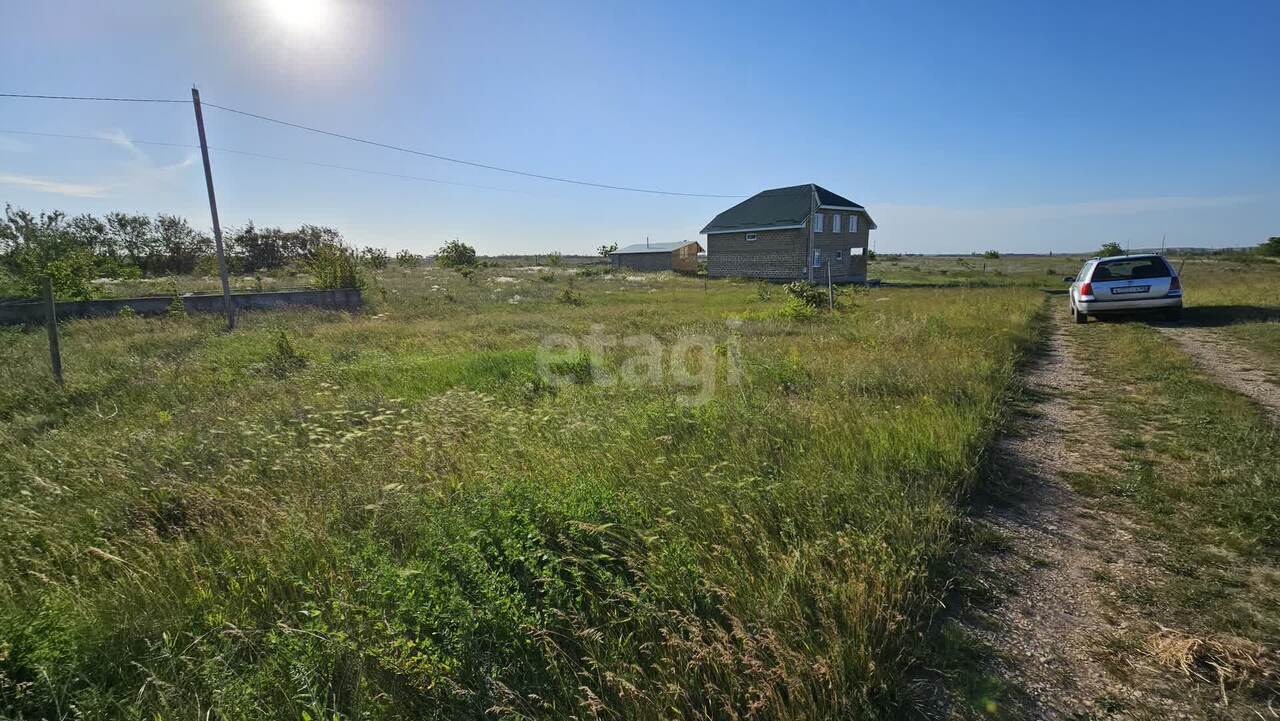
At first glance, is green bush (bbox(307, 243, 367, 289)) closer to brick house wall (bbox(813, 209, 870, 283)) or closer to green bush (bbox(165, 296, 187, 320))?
green bush (bbox(165, 296, 187, 320))

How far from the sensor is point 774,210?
1366 inches

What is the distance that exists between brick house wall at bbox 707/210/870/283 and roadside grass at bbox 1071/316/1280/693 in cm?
2726

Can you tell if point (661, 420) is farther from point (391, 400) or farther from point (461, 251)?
point (461, 251)

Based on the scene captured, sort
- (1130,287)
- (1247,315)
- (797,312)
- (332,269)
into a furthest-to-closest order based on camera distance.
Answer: (332,269) < (797,312) < (1247,315) < (1130,287)

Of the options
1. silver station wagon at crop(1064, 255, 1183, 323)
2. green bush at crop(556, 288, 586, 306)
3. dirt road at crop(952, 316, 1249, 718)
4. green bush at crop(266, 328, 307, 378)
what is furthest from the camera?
green bush at crop(556, 288, 586, 306)

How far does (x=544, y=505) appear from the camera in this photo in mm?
2936

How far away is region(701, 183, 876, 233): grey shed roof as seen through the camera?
108ft

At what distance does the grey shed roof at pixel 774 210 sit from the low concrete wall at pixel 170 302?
2541 centimetres

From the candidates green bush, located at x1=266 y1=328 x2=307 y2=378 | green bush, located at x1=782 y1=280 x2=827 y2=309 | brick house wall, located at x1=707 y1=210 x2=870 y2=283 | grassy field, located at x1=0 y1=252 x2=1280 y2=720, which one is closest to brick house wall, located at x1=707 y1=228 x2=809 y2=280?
brick house wall, located at x1=707 y1=210 x2=870 y2=283

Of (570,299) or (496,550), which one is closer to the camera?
(496,550)

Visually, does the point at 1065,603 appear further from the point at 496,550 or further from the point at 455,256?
the point at 455,256

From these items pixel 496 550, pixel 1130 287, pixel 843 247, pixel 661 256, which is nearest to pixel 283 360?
pixel 496 550

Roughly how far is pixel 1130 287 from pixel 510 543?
13.5m

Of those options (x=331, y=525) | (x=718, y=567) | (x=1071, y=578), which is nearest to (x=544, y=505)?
(x=718, y=567)
